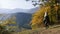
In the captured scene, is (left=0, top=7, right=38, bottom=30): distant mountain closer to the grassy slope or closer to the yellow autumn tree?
the yellow autumn tree

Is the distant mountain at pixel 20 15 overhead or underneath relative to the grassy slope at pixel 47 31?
overhead

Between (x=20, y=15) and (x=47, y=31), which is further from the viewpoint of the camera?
(x=20, y=15)

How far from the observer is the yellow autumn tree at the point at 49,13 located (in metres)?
3.89

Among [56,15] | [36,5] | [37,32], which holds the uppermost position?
[36,5]

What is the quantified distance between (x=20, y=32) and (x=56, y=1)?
1110mm

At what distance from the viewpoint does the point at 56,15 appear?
3891mm

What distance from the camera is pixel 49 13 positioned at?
3918 millimetres

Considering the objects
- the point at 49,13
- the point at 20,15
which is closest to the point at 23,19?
the point at 20,15

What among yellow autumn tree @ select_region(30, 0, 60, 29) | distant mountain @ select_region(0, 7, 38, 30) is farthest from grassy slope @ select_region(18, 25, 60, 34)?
distant mountain @ select_region(0, 7, 38, 30)

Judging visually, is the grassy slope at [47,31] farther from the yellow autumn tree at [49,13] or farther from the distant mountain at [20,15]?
the distant mountain at [20,15]

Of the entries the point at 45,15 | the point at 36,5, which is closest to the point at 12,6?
the point at 36,5

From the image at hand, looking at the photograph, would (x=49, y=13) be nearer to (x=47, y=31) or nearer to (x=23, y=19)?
(x=47, y=31)

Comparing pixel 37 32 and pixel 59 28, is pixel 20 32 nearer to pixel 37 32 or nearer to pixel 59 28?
pixel 37 32

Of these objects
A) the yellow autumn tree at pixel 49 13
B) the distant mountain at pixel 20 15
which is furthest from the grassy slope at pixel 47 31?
the distant mountain at pixel 20 15
